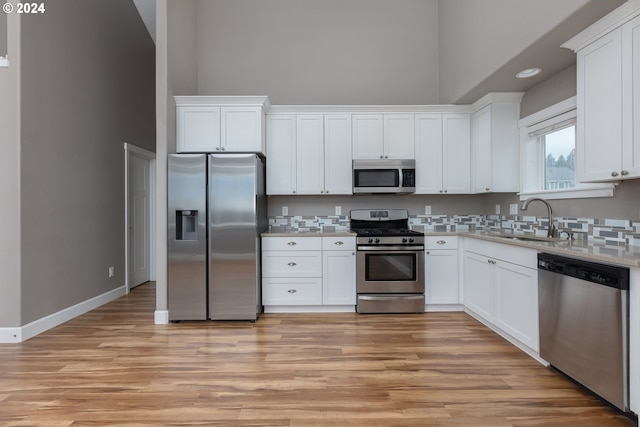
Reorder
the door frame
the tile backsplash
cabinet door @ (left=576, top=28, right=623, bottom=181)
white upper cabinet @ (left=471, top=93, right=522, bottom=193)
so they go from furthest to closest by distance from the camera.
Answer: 1. the door frame
2. white upper cabinet @ (left=471, top=93, right=522, bottom=193)
3. the tile backsplash
4. cabinet door @ (left=576, top=28, right=623, bottom=181)

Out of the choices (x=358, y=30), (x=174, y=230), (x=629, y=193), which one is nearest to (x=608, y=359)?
(x=629, y=193)

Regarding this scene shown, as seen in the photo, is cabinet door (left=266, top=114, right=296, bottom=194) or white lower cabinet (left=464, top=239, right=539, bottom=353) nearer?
white lower cabinet (left=464, top=239, right=539, bottom=353)

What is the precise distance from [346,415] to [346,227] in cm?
278

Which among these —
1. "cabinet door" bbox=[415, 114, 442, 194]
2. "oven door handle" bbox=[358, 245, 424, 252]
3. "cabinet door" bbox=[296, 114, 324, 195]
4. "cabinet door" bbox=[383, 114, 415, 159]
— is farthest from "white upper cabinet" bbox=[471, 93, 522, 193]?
"cabinet door" bbox=[296, 114, 324, 195]

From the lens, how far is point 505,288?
118 inches

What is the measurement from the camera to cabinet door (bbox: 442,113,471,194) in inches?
167

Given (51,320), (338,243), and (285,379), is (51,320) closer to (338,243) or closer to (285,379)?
(285,379)

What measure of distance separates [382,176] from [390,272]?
1.13 metres

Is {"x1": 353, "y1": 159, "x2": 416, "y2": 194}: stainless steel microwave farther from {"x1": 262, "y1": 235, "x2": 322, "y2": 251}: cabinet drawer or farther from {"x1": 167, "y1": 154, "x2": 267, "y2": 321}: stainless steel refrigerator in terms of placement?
{"x1": 167, "y1": 154, "x2": 267, "y2": 321}: stainless steel refrigerator

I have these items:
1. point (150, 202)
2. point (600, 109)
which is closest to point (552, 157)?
point (600, 109)

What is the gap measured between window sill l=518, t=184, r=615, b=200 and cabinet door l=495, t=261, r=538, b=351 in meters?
0.83

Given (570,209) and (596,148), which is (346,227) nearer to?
(570,209)

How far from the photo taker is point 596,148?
7.89ft

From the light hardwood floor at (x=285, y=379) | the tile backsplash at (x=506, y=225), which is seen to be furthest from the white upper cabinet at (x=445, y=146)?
the light hardwood floor at (x=285, y=379)
